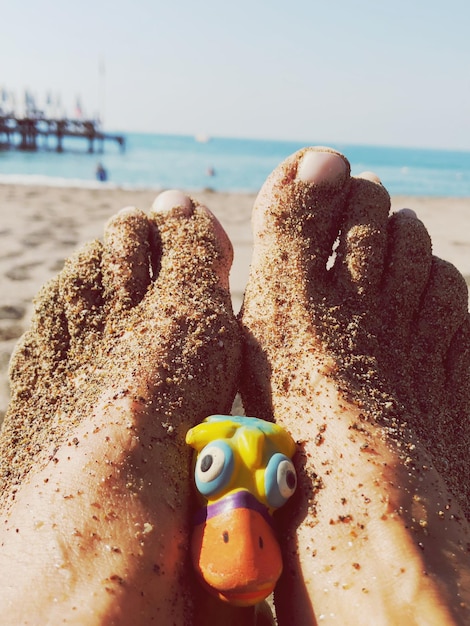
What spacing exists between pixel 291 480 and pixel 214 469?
150 millimetres

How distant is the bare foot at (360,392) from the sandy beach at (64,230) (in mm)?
960

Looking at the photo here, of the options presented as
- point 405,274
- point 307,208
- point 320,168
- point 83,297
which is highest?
point 320,168

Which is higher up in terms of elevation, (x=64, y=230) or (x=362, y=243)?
(x=362, y=243)

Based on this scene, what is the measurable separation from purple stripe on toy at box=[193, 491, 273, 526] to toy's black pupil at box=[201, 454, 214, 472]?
7cm

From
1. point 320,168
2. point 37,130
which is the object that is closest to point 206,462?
point 320,168

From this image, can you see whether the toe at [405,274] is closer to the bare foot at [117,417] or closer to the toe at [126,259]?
the bare foot at [117,417]

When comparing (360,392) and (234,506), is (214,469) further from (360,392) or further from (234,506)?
(360,392)

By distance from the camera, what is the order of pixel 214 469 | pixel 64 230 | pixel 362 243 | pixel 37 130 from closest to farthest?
pixel 214 469
pixel 362 243
pixel 64 230
pixel 37 130

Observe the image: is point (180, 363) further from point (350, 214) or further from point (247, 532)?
point (350, 214)

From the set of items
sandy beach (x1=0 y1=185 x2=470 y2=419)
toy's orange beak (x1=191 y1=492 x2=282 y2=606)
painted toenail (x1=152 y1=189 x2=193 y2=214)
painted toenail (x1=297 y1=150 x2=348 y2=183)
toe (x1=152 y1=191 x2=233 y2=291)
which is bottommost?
sandy beach (x1=0 y1=185 x2=470 y2=419)

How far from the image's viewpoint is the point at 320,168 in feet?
5.44

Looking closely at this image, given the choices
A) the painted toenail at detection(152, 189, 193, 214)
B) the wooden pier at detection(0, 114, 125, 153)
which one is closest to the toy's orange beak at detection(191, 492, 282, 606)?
the painted toenail at detection(152, 189, 193, 214)

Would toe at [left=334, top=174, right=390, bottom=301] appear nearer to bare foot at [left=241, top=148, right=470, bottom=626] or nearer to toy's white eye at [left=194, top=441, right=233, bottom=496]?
bare foot at [left=241, top=148, right=470, bottom=626]

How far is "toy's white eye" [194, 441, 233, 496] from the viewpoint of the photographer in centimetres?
110
